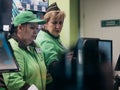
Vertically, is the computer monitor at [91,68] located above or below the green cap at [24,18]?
below

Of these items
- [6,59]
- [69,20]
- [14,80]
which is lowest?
[14,80]

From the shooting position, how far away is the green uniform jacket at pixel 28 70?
2686mm

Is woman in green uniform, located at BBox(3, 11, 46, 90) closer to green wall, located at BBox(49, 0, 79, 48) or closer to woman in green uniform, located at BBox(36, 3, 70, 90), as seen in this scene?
woman in green uniform, located at BBox(36, 3, 70, 90)

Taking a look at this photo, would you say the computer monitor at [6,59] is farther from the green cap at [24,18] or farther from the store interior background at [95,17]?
the store interior background at [95,17]

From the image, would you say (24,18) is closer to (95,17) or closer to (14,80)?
(14,80)

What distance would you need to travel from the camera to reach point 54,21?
334 centimetres

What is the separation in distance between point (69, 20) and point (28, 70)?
111 cm

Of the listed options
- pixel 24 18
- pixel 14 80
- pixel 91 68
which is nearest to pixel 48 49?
pixel 24 18

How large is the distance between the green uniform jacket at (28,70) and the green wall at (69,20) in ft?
1.79

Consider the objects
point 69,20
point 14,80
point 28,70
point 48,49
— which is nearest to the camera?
point 14,80

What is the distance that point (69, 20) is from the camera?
3650mm

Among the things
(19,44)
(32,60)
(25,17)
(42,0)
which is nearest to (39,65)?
(32,60)

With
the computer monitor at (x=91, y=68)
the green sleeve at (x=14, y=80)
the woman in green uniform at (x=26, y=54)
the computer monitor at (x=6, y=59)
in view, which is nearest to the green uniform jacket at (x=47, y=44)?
the woman in green uniform at (x=26, y=54)

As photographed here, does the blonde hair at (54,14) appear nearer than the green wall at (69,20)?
Yes
